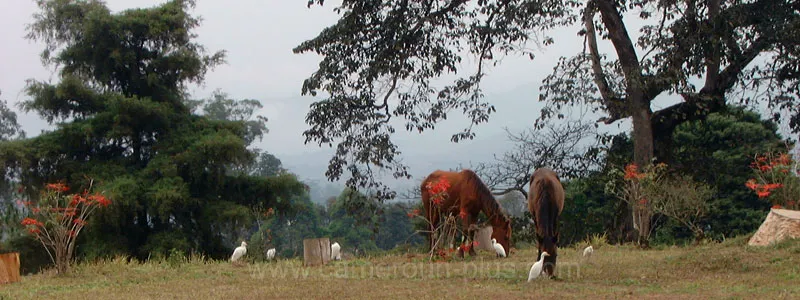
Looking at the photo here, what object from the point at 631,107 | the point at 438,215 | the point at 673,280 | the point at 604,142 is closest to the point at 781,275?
the point at 673,280

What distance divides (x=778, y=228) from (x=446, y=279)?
612 centimetres

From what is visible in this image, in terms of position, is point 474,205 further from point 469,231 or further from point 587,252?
point 587,252

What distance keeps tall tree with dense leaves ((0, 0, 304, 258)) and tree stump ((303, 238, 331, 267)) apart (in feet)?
35.5

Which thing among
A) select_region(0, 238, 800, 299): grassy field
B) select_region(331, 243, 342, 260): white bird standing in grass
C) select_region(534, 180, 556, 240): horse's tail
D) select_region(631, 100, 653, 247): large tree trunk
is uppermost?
select_region(631, 100, 653, 247): large tree trunk

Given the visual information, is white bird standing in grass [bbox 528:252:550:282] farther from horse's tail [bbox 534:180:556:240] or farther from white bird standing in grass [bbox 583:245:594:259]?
white bird standing in grass [bbox 583:245:594:259]

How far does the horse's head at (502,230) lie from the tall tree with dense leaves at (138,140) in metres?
11.9

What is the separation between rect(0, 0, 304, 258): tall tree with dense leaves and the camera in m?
22.8

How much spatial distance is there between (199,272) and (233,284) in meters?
1.76

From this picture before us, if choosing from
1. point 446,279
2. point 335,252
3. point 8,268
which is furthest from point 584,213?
point 8,268

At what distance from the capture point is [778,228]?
12352 millimetres

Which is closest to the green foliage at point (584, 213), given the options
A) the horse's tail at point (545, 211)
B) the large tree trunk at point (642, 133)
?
the large tree trunk at point (642, 133)

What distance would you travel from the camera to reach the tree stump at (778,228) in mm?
12086

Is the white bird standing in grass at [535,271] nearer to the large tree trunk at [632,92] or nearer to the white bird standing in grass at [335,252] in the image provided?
the white bird standing in grass at [335,252]

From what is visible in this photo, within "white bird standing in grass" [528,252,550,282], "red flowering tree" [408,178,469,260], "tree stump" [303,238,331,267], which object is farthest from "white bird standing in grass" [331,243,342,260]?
"white bird standing in grass" [528,252,550,282]
